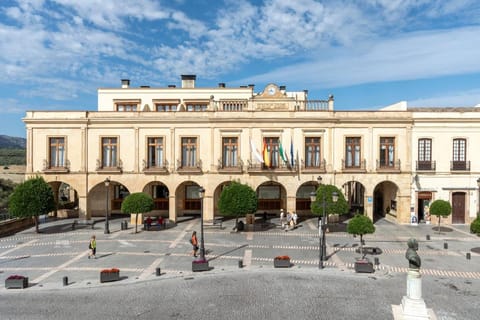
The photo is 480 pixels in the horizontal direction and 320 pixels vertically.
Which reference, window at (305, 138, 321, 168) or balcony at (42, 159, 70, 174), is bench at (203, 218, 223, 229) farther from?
balcony at (42, 159, 70, 174)

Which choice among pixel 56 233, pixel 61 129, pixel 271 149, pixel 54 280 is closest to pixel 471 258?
pixel 271 149

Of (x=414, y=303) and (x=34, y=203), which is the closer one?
(x=414, y=303)

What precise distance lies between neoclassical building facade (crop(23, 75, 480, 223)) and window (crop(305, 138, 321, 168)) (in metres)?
0.09

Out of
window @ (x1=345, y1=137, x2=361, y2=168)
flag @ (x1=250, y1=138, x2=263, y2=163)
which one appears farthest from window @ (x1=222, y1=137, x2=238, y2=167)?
window @ (x1=345, y1=137, x2=361, y2=168)

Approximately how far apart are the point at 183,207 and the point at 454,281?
24959 millimetres

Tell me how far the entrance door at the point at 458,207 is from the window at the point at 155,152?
26736 millimetres

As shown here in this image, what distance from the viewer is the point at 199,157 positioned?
3005cm

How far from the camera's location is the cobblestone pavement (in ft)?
57.3

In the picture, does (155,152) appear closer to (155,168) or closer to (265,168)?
(155,168)

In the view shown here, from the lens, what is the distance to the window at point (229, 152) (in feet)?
98.6

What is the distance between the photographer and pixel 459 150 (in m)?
29.7

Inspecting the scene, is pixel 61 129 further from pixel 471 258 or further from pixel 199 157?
pixel 471 258

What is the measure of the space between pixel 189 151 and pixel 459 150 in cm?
2444

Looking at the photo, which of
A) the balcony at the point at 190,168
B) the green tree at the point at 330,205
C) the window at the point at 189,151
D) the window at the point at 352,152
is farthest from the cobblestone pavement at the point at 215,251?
the window at the point at 352,152
